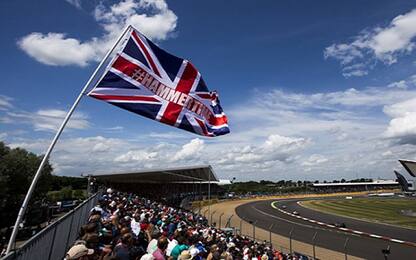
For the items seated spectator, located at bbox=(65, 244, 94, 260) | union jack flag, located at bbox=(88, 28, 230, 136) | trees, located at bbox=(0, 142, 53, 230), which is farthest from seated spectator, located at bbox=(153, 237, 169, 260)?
trees, located at bbox=(0, 142, 53, 230)

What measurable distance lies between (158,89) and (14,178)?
37.7 meters

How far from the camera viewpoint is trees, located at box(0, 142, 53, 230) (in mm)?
34291

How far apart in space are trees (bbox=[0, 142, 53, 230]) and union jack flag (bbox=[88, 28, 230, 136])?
1156 inches

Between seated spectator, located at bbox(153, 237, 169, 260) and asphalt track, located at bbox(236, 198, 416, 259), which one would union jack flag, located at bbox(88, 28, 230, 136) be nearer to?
seated spectator, located at bbox(153, 237, 169, 260)

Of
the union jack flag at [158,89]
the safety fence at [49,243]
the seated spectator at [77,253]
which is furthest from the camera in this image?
the union jack flag at [158,89]

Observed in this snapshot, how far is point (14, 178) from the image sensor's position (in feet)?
127

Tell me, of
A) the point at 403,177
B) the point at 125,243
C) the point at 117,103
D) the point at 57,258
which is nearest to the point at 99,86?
the point at 117,103

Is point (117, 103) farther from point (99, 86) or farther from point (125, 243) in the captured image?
point (125, 243)

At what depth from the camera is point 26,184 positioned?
40.6m

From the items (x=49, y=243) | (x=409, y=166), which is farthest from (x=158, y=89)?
(x=409, y=166)

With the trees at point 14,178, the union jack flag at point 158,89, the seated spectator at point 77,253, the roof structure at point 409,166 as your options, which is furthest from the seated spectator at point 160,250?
the roof structure at point 409,166

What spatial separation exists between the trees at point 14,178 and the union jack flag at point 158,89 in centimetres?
2937

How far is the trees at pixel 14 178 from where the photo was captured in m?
34.3

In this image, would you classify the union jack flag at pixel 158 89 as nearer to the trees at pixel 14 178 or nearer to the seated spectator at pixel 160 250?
the seated spectator at pixel 160 250
